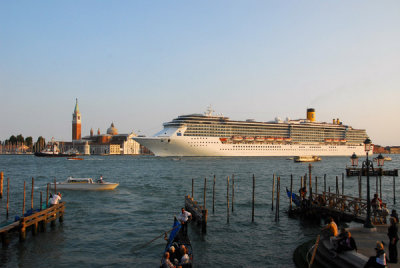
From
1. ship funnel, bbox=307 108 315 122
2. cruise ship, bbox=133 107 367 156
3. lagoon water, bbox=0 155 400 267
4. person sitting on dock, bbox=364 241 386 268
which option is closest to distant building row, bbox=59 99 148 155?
ship funnel, bbox=307 108 315 122

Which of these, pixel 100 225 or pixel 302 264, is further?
pixel 100 225

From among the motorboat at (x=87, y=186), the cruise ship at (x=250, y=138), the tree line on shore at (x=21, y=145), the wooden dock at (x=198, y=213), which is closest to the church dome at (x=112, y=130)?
the tree line on shore at (x=21, y=145)

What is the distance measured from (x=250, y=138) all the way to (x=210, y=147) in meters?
12.1

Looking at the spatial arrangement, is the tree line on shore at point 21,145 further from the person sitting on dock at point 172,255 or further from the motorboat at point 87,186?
the person sitting on dock at point 172,255

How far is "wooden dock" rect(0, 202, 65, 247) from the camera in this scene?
1395 cm

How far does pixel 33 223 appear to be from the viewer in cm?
1519

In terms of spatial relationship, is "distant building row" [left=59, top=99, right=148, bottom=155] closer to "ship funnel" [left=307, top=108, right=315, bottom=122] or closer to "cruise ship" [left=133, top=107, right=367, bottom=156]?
"ship funnel" [left=307, top=108, right=315, bottom=122]

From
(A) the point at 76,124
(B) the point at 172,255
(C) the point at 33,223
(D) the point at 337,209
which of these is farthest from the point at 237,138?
(A) the point at 76,124

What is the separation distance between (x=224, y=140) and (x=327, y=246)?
66339 mm

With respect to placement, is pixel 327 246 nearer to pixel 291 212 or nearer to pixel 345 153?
pixel 291 212

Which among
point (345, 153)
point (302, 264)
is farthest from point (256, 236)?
point (345, 153)

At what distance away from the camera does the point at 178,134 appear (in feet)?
235

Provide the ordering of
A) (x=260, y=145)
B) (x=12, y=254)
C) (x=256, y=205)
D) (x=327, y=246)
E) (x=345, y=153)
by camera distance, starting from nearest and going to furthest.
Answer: (x=327, y=246)
(x=12, y=254)
(x=256, y=205)
(x=260, y=145)
(x=345, y=153)

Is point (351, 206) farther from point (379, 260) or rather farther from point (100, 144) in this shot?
point (100, 144)
